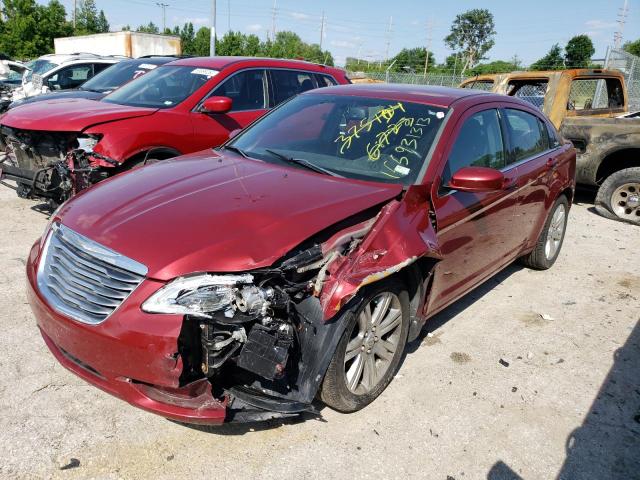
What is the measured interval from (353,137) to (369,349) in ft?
4.83

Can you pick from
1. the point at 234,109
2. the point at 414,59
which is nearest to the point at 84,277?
the point at 234,109

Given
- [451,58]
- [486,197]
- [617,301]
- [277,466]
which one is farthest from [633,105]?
[451,58]

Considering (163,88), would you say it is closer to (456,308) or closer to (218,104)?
(218,104)

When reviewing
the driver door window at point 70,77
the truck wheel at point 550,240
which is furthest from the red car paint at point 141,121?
the driver door window at point 70,77

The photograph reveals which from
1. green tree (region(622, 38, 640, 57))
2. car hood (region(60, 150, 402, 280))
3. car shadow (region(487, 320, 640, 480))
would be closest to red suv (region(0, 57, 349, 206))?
car hood (region(60, 150, 402, 280))

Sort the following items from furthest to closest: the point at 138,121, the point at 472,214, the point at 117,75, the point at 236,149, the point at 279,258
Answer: the point at 117,75, the point at 138,121, the point at 236,149, the point at 472,214, the point at 279,258

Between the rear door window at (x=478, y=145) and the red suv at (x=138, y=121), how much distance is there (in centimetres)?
285

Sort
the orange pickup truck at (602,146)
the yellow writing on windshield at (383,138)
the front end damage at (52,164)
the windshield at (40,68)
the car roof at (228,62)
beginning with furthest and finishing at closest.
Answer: the windshield at (40,68)
the orange pickup truck at (602,146)
the car roof at (228,62)
the front end damage at (52,164)
the yellow writing on windshield at (383,138)

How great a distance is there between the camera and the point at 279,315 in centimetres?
242

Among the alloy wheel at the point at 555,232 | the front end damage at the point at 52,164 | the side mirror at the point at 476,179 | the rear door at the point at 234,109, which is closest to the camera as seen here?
the side mirror at the point at 476,179

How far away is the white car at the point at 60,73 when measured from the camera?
11.2 meters

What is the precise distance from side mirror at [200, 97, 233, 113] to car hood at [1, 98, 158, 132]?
1.81ft

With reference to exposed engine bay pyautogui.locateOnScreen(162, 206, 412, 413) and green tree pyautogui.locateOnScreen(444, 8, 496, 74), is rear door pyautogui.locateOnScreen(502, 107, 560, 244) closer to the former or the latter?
exposed engine bay pyautogui.locateOnScreen(162, 206, 412, 413)

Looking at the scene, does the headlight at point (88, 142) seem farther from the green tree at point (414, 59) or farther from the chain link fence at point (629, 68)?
the green tree at point (414, 59)
